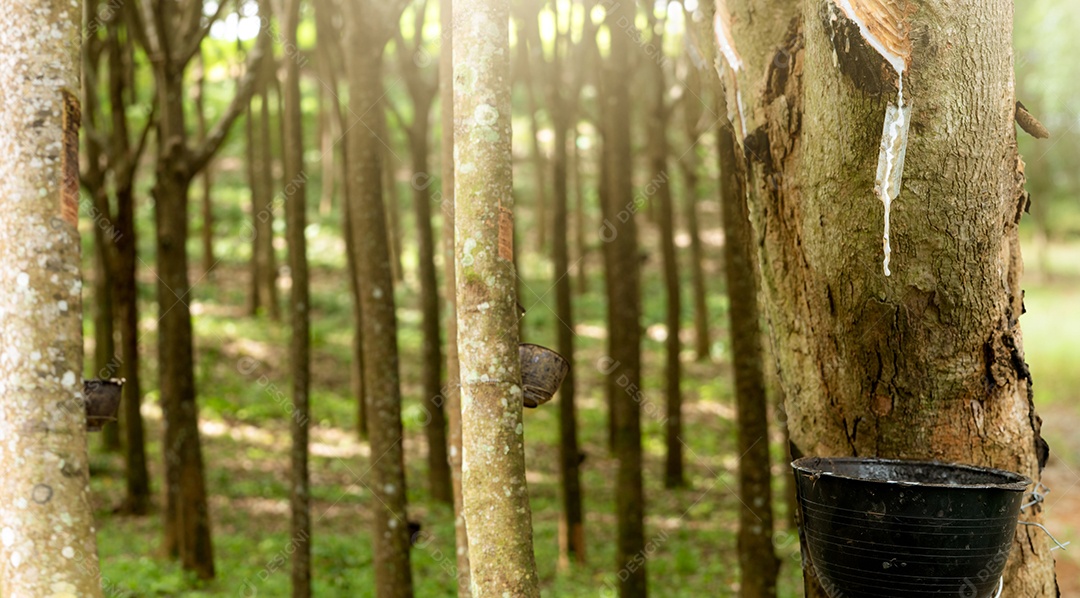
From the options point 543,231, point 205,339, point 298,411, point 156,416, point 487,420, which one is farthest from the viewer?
point 543,231

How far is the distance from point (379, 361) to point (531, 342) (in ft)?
4.14

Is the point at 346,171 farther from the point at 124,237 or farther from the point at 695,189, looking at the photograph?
the point at 695,189

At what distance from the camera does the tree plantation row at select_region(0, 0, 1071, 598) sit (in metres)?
2.49

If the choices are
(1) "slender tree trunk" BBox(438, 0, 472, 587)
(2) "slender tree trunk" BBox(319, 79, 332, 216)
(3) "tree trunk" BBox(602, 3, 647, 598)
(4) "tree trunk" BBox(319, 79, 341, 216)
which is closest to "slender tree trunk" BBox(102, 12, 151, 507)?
(3) "tree trunk" BBox(602, 3, 647, 598)

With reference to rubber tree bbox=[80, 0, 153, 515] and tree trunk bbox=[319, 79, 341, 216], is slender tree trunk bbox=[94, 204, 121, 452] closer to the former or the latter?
rubber tree bbox=[80, 0, 153, 515]

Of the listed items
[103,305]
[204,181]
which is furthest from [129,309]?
[204,181]

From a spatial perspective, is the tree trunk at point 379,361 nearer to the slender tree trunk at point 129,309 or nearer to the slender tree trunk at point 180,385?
the slender tree trunk at point 180,385

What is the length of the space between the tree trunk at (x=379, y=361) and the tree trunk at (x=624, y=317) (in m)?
2.05

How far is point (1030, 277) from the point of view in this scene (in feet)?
85.8

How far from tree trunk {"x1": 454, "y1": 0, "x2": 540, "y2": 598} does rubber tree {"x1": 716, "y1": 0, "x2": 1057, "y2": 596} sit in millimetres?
906

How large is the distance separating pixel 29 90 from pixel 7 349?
0.76 meters

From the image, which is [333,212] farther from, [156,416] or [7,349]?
[7,349]

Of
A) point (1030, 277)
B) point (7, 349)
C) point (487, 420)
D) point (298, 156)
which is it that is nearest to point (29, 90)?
point (7, 349)

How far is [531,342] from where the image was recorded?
6238 mm
